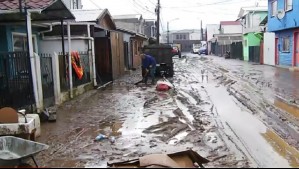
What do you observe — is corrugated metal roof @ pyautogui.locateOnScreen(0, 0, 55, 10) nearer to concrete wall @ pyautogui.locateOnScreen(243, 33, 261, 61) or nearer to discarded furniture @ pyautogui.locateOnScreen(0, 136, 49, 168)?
discarded furniture @ pyautogui.locateOnScreen(0, 136, 49, 168)

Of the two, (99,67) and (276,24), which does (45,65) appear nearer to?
(99,67)

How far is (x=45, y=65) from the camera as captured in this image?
11844 mm

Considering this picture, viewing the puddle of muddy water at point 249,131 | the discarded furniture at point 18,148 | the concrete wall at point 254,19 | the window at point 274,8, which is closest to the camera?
the discarded furniture at point 18,148

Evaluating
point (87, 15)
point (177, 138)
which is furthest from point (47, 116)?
point (87, 15)

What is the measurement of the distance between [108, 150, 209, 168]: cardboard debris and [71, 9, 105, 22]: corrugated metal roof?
15.2 m

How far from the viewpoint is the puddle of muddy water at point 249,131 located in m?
6.19

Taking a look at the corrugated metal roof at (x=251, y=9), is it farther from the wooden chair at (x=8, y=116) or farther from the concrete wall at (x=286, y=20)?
the wooden chair at (x=8, y=116)

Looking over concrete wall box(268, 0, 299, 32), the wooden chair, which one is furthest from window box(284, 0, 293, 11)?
the wooden chair

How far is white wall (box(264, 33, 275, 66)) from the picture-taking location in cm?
3334

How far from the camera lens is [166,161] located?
486 cm

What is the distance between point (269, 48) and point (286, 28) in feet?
22.6

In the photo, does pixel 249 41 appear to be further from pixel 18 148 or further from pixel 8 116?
pixel 18 148

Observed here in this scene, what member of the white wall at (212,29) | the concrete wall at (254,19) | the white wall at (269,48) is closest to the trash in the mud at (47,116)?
the white wall at (269,48)

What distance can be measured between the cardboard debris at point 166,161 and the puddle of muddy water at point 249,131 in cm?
109
